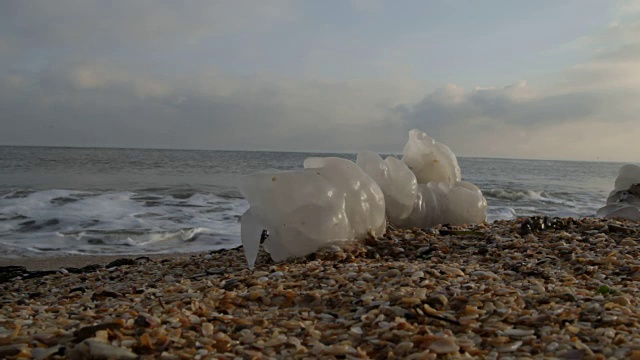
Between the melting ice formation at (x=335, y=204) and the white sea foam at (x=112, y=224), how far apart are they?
2.57 m

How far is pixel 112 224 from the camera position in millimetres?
7000

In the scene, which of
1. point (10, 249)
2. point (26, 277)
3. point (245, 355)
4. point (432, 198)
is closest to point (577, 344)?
point (245, 355)

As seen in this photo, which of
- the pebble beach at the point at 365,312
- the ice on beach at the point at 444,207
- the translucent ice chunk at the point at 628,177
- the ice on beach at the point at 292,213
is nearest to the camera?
the pebble beach at the point at 365,312

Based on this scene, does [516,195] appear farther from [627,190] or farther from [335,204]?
[335,204]

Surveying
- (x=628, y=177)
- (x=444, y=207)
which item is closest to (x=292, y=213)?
(x=444, y=207)

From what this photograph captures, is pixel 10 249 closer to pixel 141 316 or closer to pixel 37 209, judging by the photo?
pixel 37 209

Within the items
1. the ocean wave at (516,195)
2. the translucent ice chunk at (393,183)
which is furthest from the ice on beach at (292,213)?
the ocean wave at (516,195)

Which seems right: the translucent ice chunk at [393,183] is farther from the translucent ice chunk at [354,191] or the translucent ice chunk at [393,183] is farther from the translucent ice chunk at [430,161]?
the translucent ice chunk at [430,161]

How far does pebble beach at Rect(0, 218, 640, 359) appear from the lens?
4.93 ft

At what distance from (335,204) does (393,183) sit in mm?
825

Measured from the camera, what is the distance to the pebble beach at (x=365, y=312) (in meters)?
1.50

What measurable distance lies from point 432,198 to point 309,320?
269cm

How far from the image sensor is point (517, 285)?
2.23 meters

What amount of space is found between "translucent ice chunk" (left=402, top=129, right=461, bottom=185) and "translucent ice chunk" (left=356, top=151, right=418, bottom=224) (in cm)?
74
